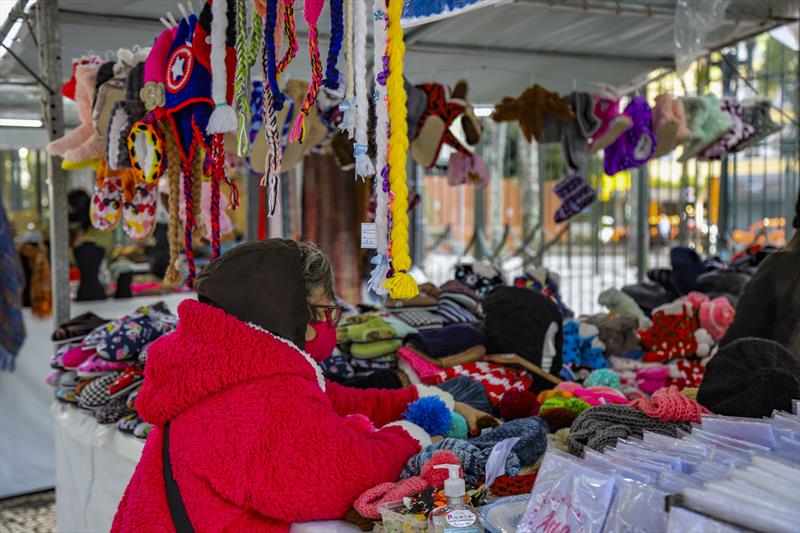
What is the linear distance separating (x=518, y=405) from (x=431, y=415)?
1.15 ft

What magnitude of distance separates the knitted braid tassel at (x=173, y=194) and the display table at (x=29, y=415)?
1944 mm

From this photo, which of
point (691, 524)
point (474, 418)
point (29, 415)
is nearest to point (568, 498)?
point (691, 524)

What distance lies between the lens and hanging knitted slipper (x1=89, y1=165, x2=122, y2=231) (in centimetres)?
335

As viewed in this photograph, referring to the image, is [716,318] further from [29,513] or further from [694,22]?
[29,513]

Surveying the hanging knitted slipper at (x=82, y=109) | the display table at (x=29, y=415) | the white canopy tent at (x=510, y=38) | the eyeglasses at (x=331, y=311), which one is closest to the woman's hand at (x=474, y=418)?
the eyeglasses at (x=331, y=311)

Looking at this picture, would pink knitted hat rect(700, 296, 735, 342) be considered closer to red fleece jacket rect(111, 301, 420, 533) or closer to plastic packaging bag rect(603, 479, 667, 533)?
red fleece jacket rect(111, 301, 420, 533)

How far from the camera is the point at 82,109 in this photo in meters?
3.36

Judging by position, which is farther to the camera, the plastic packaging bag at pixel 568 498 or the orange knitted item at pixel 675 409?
the orange knitted item at pixel 675 409

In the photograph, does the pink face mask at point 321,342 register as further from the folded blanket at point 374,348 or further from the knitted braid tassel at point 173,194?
the knitted braid tassel at point 173,194

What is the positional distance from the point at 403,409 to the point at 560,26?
126 inches

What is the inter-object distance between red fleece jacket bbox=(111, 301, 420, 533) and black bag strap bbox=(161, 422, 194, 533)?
0.04ft

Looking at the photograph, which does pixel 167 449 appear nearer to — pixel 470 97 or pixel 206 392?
pixel 206 392

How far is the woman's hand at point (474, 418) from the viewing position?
7.35 feet

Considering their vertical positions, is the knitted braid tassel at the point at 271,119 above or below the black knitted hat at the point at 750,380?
above
